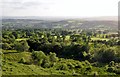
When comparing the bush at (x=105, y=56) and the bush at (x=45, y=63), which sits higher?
the bush at (x=45, y=63)

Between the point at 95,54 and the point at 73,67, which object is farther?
the point at 95,54

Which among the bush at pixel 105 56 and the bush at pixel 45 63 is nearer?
the bush at pixel 45 63

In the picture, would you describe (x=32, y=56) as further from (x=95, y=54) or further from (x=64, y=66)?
(x=95, y=54)

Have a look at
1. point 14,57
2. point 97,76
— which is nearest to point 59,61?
point 14,57

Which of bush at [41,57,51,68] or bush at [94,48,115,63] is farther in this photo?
bush at [94,48,115,63]

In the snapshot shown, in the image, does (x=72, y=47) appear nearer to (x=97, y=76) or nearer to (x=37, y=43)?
(x=37, y=43)

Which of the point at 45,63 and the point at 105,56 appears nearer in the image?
the point at 45,63

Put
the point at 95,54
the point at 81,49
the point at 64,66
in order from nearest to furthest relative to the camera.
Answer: the point at 64,66 < the point at 95,54 < the point at 81,49

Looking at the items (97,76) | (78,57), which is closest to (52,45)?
(78,57)

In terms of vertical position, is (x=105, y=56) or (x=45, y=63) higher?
(x=45, y=63)

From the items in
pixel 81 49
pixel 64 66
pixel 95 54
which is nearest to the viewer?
pixel 64 66
